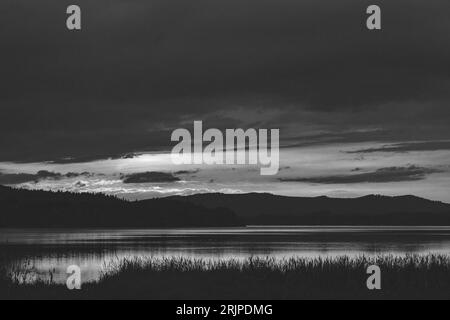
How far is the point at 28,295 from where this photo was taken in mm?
26531

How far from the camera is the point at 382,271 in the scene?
29781mm

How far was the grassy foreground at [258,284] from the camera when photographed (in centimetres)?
2636

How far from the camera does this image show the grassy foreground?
86.5 feet

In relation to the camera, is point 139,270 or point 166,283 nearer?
point 166,283

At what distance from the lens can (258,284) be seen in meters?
27.8
